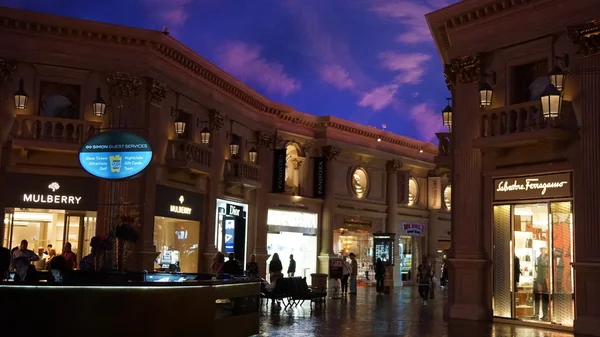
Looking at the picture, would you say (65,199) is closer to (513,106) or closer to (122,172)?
(122,172)

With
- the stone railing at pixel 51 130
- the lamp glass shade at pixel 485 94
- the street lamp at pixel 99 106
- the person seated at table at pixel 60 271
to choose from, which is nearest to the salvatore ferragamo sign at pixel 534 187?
the lamp glass shade at pixel 485 94

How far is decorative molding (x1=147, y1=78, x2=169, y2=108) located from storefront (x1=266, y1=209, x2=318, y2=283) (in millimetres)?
9125

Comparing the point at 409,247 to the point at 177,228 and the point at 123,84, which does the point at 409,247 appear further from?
the point at 123,84

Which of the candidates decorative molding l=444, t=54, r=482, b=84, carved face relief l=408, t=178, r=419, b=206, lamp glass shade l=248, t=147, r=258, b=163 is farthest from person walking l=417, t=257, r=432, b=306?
carved face relief l=408, t=178, r=419, b=206

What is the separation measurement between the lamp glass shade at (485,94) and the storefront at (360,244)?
15958 mm

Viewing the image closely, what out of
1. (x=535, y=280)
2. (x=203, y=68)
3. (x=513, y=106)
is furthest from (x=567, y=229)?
(x=203, y=68)

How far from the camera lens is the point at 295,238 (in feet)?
95.5

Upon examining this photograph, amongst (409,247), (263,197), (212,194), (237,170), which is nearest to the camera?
(212,194)

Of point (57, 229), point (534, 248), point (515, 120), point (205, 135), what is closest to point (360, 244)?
point (205, 135)

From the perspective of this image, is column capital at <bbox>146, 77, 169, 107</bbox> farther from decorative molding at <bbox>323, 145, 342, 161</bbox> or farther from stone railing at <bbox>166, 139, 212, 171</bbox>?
decorative molding at <bbox>323, 145, 342, 161</bbox>

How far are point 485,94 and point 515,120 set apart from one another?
0.90 m

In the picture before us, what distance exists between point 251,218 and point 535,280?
1368 cm

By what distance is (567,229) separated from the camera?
14.1 meters

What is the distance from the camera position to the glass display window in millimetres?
20688
